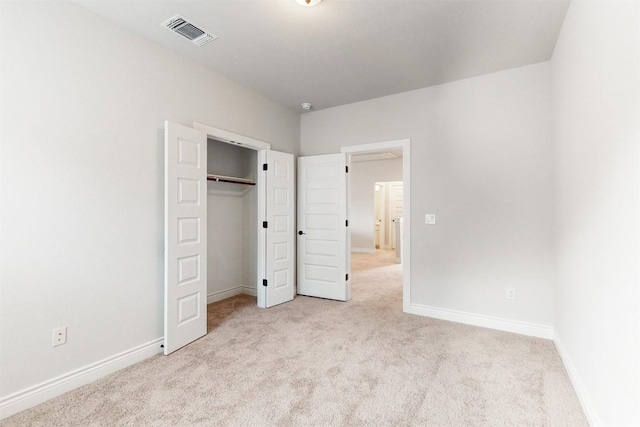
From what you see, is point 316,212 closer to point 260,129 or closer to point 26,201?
point 260,129

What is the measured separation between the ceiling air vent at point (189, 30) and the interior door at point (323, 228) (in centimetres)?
205

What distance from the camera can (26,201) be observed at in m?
1.92

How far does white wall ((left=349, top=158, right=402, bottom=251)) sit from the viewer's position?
9.02 metres

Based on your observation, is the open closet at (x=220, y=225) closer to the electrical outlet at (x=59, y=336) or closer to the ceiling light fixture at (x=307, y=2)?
the electrical outlet at (x=59, y=336)

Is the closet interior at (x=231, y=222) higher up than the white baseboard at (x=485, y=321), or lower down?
higher up

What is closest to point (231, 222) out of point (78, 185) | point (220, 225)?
point (220, 225)

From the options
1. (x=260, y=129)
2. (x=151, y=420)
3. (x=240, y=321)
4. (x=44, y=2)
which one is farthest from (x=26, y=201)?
(x=260, y=129)

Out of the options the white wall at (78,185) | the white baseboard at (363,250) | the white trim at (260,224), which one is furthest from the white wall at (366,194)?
the white wall at (78,185)

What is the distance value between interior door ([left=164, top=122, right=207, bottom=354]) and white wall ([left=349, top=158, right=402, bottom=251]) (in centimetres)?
675

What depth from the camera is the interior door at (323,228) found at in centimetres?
415

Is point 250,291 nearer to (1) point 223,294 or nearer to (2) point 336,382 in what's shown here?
(1) point 223,294

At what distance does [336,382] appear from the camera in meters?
2.16

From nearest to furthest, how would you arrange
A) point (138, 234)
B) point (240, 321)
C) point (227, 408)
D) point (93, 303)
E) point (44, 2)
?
point (227, 408)
point (44, 2)
point (93, 303)
point (138, 234)
point (240, 321)

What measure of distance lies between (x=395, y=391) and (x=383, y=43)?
278 cm
